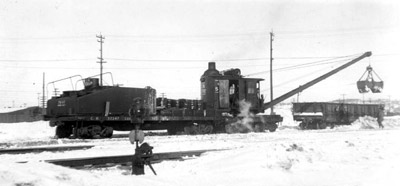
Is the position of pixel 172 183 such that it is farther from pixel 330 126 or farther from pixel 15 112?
pixel 15 112

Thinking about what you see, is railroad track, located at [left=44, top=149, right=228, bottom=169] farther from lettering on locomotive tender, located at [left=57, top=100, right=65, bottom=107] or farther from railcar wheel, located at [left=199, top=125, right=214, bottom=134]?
railcar wheel, located at [left=199, top=125, right=214, bottom=134]

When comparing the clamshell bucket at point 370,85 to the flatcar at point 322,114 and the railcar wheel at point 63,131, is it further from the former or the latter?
the railcar wheel at point 63,131

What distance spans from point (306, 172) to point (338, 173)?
2.07 ft

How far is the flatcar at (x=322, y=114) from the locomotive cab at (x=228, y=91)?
5.23m

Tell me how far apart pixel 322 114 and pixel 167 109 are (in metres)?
12.8

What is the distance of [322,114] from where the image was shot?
27.1 m

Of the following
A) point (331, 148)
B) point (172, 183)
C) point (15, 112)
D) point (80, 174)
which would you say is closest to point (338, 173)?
point (331, 148)

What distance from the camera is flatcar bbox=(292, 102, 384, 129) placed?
2689cm

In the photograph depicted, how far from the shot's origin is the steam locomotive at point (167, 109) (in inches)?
666

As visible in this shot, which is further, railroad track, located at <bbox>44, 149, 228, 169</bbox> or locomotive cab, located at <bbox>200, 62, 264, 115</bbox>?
locomotive cab, located at <bbox>200, 62, 264, 115</bbox>

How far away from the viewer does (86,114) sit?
660 inches

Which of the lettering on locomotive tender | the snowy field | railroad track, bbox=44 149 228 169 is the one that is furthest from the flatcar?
railroad track, bbox=44 149 228 169

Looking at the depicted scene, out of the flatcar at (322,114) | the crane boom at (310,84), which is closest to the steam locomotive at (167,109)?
the crane boom at (310,84)

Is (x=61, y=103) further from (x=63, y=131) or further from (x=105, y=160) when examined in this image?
(x=105, y=160)
